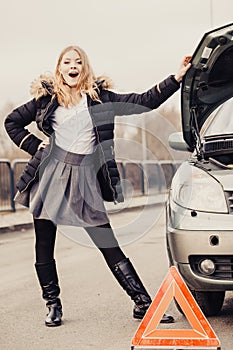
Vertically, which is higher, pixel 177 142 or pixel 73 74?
pixel 73 74

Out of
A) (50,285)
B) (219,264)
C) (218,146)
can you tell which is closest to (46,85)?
(218,146)

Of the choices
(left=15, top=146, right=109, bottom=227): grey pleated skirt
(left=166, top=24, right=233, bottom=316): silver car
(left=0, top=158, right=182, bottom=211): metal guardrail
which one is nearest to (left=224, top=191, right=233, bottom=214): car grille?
(left=166, top=24, right=233, bottom=316): silver car

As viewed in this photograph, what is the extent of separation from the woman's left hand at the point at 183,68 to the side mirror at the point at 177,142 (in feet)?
2.33

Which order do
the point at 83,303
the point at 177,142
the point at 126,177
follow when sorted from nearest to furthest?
the point at 177,142 < the point at 83,303 < the point at 126,177

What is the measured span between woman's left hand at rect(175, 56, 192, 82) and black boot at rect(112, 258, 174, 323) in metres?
1.25

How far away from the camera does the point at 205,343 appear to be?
413cm

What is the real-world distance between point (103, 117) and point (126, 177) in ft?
57.8

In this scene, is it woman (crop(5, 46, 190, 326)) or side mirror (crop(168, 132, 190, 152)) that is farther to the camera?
side mirror (crop(168, 132, 190, 152))

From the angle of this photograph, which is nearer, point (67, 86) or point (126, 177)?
point (67, 86)

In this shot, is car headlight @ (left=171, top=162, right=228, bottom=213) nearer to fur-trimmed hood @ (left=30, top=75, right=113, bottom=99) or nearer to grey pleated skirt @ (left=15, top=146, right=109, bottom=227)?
grey pleated skirt @ (left=15, top=146, right=109, bottom=227)

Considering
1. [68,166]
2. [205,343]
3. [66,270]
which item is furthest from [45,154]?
[66,270]

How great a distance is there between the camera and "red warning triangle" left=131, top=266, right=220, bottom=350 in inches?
164

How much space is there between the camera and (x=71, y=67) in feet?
17.6

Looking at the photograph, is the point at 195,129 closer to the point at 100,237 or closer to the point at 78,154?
the point at 78,154
